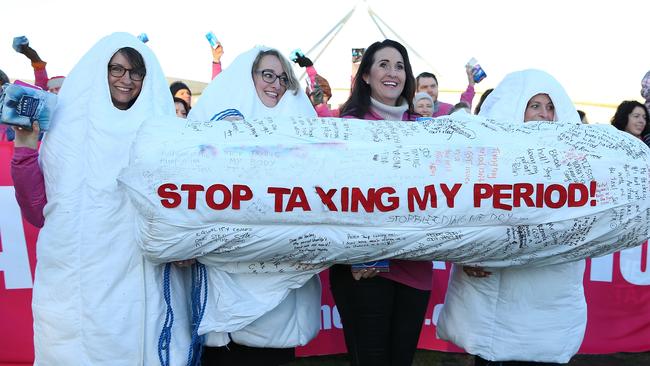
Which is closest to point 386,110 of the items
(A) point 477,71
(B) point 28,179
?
(B) point 28,179

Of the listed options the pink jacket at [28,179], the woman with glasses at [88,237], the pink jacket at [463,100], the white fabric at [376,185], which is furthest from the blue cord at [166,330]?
the pink jacket at [463,100]

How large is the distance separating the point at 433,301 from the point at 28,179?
258 centimetres

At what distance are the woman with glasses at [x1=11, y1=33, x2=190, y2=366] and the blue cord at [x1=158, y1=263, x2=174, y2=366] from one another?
2cm

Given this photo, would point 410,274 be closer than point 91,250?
No

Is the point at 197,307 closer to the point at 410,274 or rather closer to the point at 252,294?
the point at 252,294

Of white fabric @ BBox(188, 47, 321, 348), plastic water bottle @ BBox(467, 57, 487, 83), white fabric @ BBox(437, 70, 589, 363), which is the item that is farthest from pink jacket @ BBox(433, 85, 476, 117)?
white fabric @ BBox(188, 47, 321, 348)

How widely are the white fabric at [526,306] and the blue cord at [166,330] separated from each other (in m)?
1.14

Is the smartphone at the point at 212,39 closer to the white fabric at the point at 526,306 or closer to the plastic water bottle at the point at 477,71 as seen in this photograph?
the plastic water bottle at the point at 477,71

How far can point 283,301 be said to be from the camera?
92.9 inches

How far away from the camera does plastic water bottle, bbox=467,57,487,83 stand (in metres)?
5.12

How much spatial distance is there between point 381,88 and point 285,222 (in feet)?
2.88

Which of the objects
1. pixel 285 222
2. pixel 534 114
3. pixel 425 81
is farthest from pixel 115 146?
pixel 425 81

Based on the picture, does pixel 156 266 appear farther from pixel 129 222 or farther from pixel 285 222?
pixel 285 222

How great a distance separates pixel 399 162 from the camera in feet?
6.79
